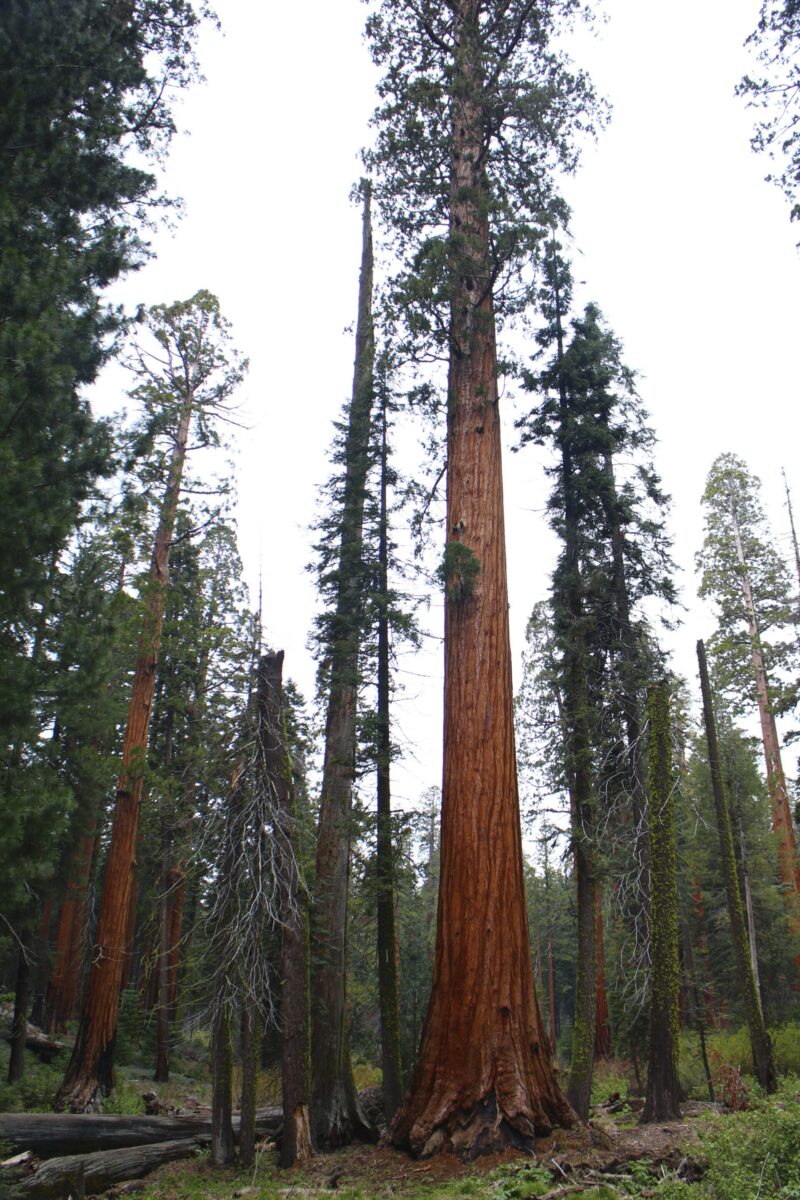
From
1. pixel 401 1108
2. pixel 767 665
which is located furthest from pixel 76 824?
pixel 767 665

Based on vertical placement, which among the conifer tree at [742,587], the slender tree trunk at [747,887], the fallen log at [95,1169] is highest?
the conifer tree at [742,587]

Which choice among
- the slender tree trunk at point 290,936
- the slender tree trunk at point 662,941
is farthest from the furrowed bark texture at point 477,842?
the slender tree trunk at point 662,941

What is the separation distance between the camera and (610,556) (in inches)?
625

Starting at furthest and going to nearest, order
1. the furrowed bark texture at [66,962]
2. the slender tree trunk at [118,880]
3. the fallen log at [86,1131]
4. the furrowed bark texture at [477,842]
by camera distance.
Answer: the furrowed bark texture at [66,962] → the slender tree trunk at [118,880] → the fallen log at [86,1131] → the furrowed bark texture at [477,842]

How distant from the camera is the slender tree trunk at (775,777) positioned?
83.2 ft

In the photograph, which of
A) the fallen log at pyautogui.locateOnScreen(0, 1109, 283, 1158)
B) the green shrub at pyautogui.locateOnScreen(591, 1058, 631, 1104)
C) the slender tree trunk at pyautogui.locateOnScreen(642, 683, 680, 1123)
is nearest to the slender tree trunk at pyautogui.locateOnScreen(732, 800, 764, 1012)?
the green shrub at pyautogui.locateOnScreen(591, 1058, 631, 1104)

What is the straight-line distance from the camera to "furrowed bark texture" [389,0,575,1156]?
6508mm

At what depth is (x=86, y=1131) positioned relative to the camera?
9352mm

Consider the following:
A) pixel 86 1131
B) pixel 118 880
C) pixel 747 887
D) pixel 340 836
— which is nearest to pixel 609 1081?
pixel 747 887

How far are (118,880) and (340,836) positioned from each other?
4.03 meters

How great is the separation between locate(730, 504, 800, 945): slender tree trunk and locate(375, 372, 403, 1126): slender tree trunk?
613 inches

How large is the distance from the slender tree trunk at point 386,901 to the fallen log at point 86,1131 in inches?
109

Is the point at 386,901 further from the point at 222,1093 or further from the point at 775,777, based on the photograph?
the point at 775,777

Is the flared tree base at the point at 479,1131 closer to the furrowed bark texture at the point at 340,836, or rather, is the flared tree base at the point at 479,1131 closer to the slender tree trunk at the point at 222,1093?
the slender tree trunk at the point at 222,1093
